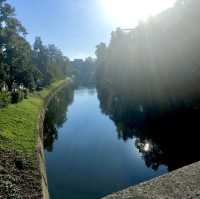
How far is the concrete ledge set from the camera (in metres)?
13.2

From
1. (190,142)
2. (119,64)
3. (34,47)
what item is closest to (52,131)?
(190,142)

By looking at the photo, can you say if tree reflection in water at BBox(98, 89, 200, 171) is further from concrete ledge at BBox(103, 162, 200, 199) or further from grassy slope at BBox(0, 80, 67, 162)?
grassy slope at BBox(0, 80, 67, 162)

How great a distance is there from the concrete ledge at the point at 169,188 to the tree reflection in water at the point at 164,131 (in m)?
7.52

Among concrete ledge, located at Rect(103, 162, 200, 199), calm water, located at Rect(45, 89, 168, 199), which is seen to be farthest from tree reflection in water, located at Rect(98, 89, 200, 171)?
concrete ledge, located at Rect(103, 162, 200, 199)

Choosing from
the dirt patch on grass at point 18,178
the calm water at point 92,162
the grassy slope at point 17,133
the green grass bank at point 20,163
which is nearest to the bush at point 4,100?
the grassy slope at point 17,133

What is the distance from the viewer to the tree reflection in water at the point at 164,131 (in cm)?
2428

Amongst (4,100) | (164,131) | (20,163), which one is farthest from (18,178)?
(4,100)

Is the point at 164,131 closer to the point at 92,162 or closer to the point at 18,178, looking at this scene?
the point at 92,162

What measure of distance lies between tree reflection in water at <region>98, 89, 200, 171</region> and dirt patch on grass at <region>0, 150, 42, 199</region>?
984 centimetres

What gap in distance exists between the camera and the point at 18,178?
16.9 metres

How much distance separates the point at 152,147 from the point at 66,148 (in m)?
9.21

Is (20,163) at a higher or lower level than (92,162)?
higher

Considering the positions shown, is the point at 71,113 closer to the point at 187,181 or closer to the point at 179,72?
the point at 179,72

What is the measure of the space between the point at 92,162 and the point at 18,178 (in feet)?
32.2
